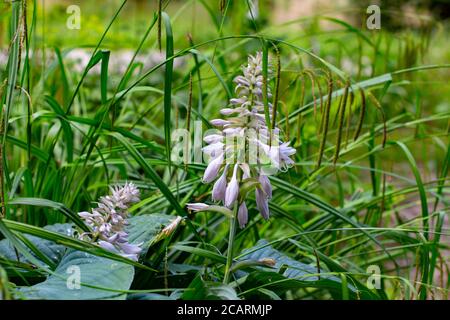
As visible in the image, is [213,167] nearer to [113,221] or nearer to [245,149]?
[245,149]

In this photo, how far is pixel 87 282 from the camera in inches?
48.5

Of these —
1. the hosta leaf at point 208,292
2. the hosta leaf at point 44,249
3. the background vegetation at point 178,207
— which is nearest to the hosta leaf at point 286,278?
the background vegetation at point 178,207

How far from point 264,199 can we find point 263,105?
6.6 inches

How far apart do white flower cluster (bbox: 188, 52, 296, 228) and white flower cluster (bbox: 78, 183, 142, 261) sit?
122 mm

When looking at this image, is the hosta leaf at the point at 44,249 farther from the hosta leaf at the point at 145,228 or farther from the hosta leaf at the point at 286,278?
the hosta leaf at the point at 286,278

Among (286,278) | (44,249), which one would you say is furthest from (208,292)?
(44,249)

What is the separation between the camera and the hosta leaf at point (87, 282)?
118cm

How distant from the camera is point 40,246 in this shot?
1518mm

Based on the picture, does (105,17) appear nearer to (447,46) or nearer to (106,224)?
(447,46)

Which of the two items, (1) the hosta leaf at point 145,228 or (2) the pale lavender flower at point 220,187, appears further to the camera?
(1) the hosta leaf at point 145,228

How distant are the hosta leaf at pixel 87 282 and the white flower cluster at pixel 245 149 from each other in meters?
0.18

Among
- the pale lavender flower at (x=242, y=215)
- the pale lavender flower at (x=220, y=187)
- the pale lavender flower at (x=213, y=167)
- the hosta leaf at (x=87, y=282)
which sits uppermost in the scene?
the pale lavender flower at (x=213, y=167)

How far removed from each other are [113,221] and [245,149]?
274 millimetres
